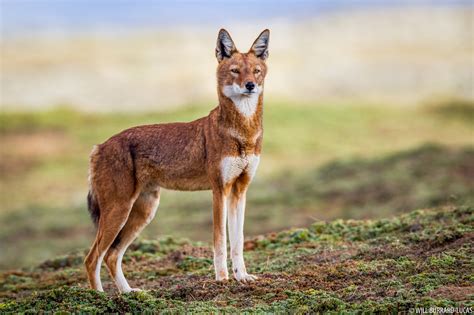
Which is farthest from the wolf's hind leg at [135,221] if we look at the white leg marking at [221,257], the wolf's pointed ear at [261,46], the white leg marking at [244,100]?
the wolf's pointed ear at [261,46]

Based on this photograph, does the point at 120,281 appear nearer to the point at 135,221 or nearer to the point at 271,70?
the point at 135,221

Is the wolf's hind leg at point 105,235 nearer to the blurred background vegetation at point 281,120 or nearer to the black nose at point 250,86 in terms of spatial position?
the black nose at point 250,86

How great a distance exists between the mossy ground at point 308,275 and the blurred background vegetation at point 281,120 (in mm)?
1575

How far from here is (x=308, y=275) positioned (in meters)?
9.80

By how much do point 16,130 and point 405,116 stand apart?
20091 mm

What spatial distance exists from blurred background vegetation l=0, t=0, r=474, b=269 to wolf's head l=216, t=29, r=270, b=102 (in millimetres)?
4269

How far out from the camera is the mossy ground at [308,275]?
8.58 m

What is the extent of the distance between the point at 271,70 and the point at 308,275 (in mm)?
42929

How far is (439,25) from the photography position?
7400 centimetres

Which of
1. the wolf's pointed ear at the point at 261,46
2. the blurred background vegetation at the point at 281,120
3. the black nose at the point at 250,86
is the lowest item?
the blurred background vegetation at the point at 281,120

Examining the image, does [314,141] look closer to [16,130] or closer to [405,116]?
[405,116]

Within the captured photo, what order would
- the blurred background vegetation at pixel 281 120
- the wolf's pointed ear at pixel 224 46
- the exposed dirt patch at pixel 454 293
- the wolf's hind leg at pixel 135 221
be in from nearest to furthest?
the exposed dirt patch at pixel 454 293 < the wolf's pointed ear at pixel 224 46 < the wolf's hind leg at pixel 135 221 < the blurred background vegetation at pixel 281 120

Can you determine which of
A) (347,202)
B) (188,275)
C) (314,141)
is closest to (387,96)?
(314,141)

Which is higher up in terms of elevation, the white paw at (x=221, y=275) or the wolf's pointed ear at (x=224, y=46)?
the wolf's pointed ear at (x=224, y=46)
